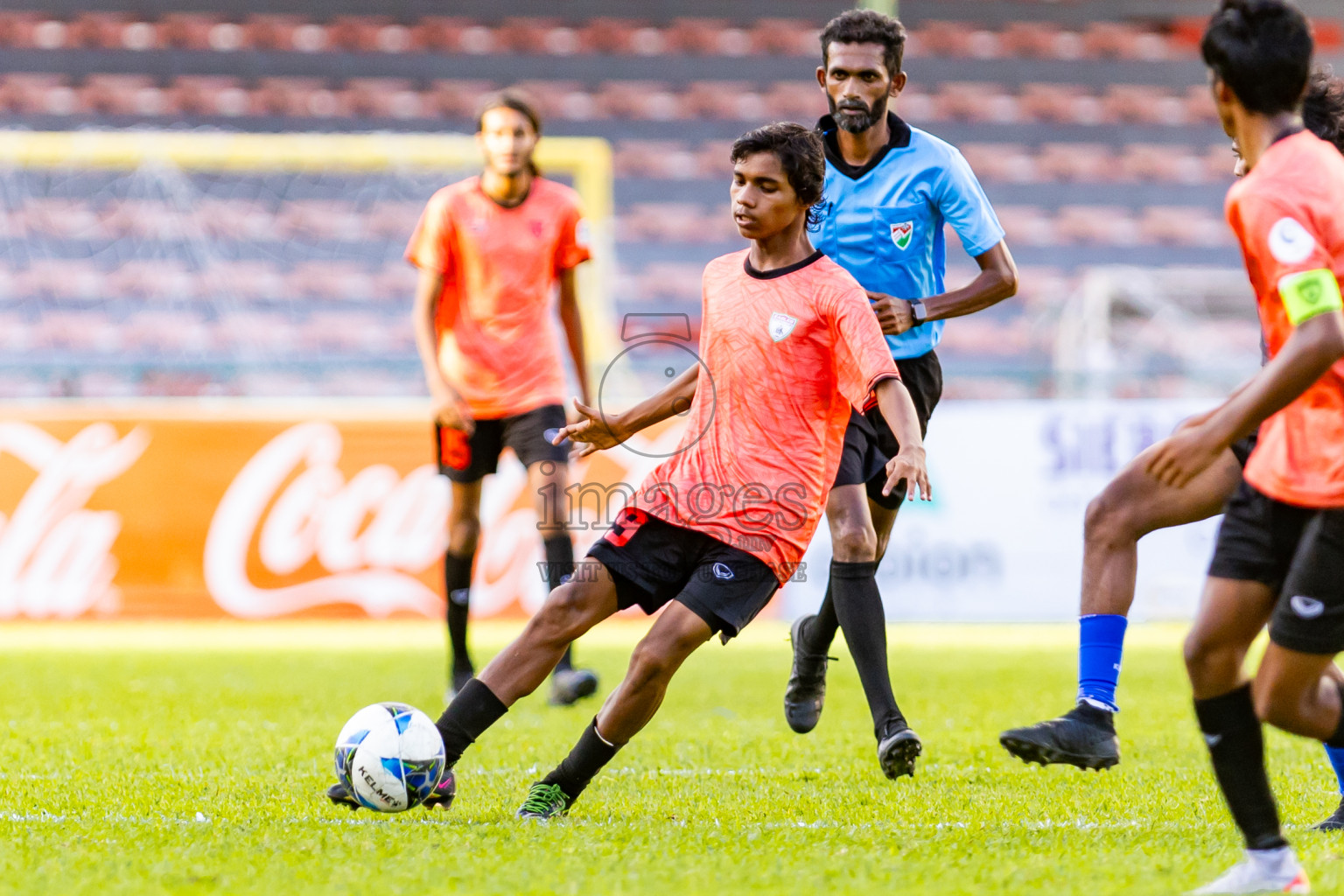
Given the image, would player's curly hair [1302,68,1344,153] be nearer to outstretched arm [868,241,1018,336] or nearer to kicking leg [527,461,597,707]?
outstretched arm [868,241,1018,336]

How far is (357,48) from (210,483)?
8.19m

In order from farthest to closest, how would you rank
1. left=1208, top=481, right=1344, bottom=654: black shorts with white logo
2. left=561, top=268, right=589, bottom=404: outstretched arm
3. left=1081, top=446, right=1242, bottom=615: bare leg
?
left=561, top=268, right=589, bottom=404: outstretched arm → left=1081, top=446, right=1242, bottom=615: bare leg → left=1208, top=481, right=1344, bottom=654: black shorts with white logo

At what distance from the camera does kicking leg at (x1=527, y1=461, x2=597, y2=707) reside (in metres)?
6.49

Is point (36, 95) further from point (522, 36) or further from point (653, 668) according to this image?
point (653, 668)

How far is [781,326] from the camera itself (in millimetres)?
4020

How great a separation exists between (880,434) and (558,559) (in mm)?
2031

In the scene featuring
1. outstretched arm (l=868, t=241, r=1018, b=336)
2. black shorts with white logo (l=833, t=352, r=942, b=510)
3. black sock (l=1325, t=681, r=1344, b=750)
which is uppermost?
outstretched arm (l=868, t=241, r=1018, b=336)

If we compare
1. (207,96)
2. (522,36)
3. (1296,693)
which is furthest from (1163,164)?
(1296,693)

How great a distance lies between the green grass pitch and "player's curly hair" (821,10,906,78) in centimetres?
233

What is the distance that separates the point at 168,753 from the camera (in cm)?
514

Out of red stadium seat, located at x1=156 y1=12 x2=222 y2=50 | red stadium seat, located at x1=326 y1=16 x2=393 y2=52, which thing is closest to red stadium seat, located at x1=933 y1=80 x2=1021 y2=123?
red stadium seat, located at x1=326 y1=16 x2=393 y2=52

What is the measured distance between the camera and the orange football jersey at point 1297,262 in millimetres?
2822

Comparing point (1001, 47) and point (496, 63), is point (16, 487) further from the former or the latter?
point (1001, 47)

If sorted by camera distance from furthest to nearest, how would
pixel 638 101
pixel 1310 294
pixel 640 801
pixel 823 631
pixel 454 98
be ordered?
pixel 638 101 → pixel 454 98 → pixel 823 631 → pixel 640 801 → pixel 1310 294
